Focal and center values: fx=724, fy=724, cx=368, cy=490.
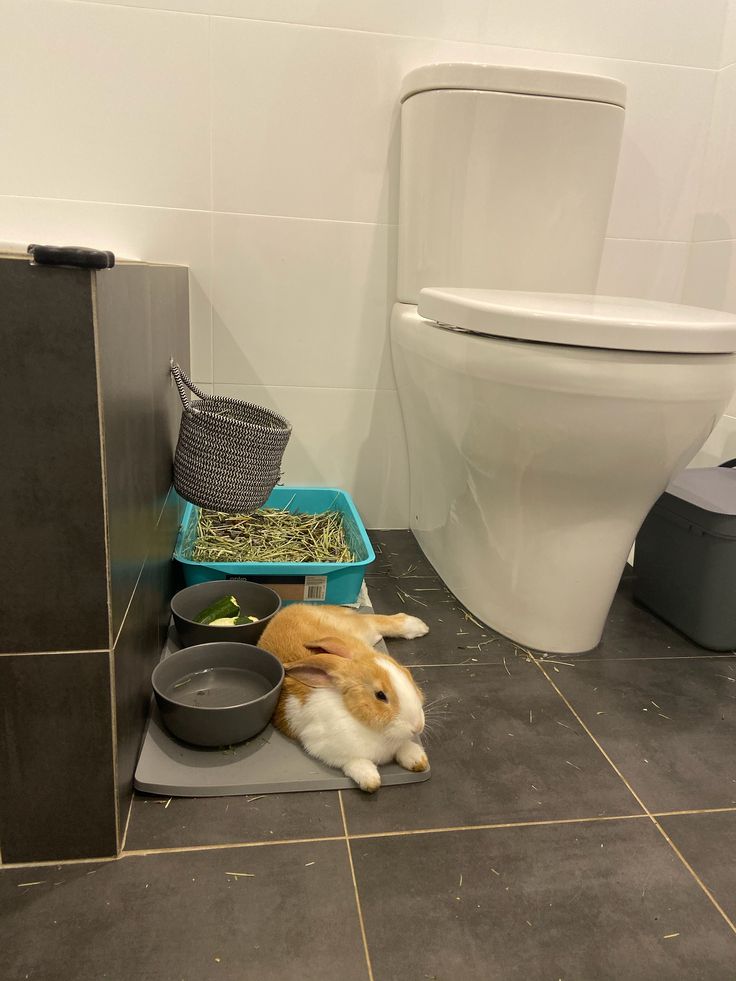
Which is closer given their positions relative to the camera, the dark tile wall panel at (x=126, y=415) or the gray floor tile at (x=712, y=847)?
the dark tile wall panel at (x=126, y=415)

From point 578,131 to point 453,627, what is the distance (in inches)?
38.5

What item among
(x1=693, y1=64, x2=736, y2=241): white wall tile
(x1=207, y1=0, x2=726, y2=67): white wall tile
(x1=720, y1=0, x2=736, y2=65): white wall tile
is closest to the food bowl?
(x1=207, y1=0, x2=726, y2=67): white wall tile

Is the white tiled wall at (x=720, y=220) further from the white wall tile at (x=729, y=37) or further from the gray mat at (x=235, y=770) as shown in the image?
A: the gray mat at (x=235, y=770)

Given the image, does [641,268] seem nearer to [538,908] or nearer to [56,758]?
[538,908]

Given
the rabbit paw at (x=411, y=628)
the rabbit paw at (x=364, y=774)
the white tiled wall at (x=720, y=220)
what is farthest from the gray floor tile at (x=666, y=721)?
the white tiled wall at (x=720, y=220)

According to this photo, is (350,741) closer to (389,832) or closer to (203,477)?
(389,832)

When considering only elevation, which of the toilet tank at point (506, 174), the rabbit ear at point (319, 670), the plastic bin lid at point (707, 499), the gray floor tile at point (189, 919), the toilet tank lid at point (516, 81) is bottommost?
the gray floor tile at point (189, 919)

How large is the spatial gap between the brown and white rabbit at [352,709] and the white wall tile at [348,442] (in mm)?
755

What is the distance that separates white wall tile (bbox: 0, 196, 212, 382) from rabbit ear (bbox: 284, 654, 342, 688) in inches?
36.3

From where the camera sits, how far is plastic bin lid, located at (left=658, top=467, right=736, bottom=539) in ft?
3.99

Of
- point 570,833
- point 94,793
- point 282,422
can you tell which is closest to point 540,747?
point 570,833

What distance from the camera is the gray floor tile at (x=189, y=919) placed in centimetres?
67

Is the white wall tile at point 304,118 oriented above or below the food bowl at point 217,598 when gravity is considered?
above

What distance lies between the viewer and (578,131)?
1.40 m
